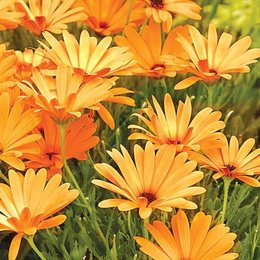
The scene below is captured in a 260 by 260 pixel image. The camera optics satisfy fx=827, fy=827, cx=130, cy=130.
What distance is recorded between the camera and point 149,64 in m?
1.80

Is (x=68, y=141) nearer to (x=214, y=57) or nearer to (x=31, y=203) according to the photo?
(x=31, y=203)

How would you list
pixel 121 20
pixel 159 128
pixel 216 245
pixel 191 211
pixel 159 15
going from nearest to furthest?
pixel 216 245 < pixel 159 128 < pixel 191 211 < pixel 159 15 < pixel 121 20

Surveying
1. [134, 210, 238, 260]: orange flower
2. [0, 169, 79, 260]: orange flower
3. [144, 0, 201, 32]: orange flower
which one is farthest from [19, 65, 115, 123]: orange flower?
[144, 0, 201, 32]: orange flower

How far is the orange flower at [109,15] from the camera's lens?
1.90 m

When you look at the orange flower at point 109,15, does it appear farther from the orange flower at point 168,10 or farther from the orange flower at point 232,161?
the orange flower at point 232,161

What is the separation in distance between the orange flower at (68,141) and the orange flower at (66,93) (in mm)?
65

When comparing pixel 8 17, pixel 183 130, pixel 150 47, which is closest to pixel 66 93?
pixel 183 130

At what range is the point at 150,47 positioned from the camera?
1.83 metres

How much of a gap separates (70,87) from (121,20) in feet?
1.91

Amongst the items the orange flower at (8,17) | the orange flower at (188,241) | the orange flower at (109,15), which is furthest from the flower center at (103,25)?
the orange flower at (188,241)

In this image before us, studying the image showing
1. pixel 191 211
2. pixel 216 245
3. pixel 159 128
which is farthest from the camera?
pixel 191 211

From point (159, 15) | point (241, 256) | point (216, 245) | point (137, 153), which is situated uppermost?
point (159, 15)

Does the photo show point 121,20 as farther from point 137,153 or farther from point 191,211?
point 137,153

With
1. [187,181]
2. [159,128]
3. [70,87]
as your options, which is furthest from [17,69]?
[187,181]
